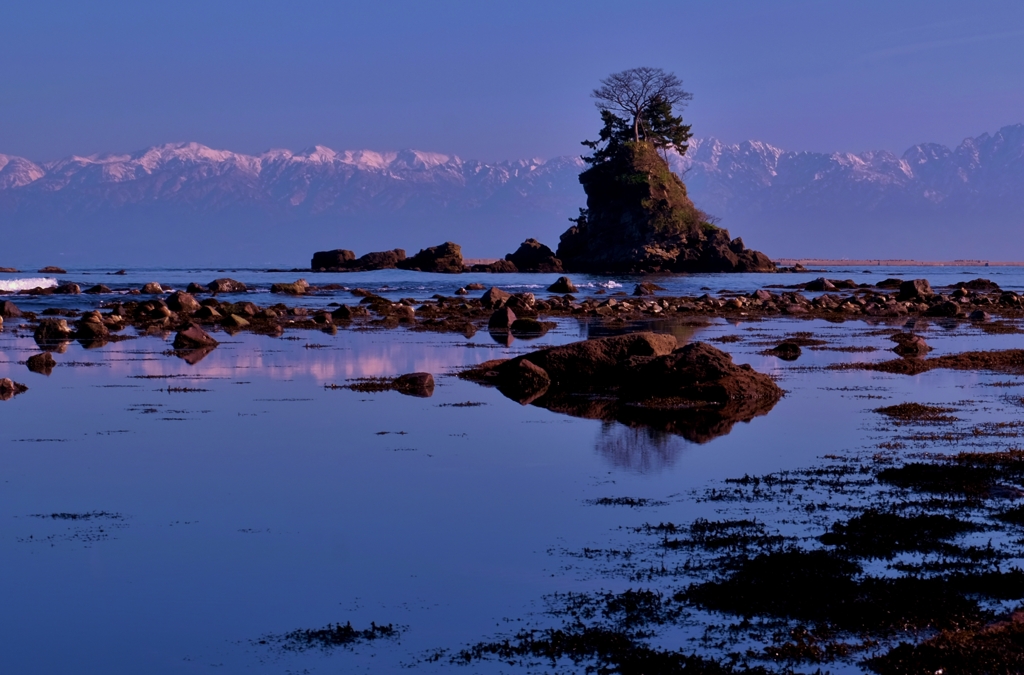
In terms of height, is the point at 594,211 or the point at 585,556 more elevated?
the point at 594,211

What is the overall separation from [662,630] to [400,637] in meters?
1.67

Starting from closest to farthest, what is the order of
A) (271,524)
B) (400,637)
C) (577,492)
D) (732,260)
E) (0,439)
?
(400,637), (271,524), (577,492), (0,439), (732,260)

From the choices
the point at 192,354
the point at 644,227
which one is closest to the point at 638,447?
the point at 192,354

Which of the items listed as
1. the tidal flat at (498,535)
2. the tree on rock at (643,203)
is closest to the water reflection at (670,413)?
the tidal flat at (498,535)

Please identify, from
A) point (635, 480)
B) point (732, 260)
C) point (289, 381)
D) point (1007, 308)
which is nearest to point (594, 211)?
point (732, 260)

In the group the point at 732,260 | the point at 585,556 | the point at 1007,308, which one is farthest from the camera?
the point at 732,260

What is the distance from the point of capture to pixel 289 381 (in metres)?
20.0

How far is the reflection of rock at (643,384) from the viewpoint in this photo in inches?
618

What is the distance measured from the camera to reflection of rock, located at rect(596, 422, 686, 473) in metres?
12.2

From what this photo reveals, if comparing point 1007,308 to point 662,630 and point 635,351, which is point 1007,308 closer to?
point 635,351

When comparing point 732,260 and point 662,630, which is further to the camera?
point 732,260

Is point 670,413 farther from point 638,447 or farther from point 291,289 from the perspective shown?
point 291,289

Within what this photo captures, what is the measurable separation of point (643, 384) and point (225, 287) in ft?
187

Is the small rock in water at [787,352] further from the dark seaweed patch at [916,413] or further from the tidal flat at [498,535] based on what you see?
the dark seaweed patch at [916,413]
